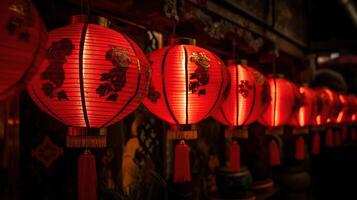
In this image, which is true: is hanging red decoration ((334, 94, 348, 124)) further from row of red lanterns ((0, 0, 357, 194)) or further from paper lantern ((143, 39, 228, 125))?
paper lantern ((143, 39, 228, 125))

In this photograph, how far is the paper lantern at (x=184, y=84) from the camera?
2906 millimetres

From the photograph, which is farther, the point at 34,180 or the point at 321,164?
the point at 321,164

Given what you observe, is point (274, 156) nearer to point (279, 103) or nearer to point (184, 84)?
point (279, 103)

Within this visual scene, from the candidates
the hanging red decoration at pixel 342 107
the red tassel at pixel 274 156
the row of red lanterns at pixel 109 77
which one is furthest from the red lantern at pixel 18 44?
the hanging red decoration at pixel 342 107

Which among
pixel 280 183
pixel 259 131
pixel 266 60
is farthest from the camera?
pixel 280 183

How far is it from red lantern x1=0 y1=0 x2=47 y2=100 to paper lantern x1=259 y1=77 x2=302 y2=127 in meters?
3.30

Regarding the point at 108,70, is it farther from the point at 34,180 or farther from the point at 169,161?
the point at 169,161

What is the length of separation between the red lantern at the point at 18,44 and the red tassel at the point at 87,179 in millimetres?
748

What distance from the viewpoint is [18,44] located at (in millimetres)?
1723

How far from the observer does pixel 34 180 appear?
130 inches

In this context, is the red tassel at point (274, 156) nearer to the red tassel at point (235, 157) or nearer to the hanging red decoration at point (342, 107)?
the red tassel at point (235, 157)

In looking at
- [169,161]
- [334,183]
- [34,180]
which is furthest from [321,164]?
[34,180]

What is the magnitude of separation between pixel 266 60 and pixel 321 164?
25.4ft

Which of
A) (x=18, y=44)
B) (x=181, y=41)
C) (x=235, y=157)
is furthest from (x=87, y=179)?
(x=235, y=157)
